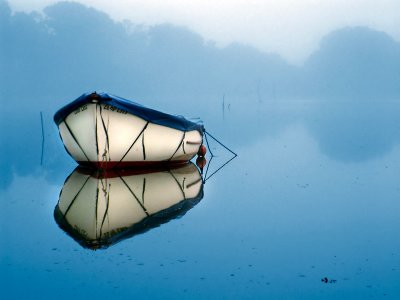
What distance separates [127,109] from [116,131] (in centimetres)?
66

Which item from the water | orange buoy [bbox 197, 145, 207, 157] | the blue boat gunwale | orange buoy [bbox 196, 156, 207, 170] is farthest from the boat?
orange buoy [bbox 197, 145, 207, 157]

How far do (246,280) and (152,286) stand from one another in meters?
1.22

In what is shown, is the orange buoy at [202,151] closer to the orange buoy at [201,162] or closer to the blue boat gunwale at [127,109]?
the orange buoy at [201,162]

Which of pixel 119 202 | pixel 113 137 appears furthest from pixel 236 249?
pixel 113 137

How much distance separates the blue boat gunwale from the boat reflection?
4.97 feet

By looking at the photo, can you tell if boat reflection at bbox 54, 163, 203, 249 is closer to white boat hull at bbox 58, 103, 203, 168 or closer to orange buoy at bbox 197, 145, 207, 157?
white boat hull at bbox 58, 103, 203, 168

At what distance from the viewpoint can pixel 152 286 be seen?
19.9ft

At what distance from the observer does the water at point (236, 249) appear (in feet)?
19.7

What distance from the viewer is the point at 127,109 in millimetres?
12438

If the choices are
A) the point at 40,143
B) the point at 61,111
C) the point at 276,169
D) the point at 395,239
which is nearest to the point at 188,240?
the point at 395,239

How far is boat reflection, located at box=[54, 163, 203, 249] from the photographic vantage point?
8164 mm

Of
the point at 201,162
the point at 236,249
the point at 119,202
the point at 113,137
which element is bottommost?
the point at 236,249

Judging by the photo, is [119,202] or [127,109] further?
[127,109]

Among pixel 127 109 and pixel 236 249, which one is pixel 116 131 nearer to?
pixel 127 109
